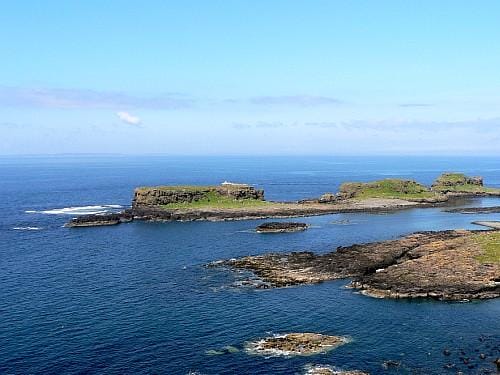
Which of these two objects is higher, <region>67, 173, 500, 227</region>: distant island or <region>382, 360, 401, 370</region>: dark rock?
<region>67, 173, 500, 227</region>: distant island

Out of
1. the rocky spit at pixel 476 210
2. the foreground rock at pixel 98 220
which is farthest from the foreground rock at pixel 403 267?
the rocky spit at pixel 476 210

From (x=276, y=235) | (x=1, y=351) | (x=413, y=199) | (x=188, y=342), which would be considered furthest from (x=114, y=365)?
(x=413, y=199)

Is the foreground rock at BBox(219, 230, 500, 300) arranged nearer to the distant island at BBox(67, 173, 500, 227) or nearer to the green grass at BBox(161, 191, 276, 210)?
the distant island at BBox(67, 173, 500, 227)

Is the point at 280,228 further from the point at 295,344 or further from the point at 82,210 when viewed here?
the point at 295,344

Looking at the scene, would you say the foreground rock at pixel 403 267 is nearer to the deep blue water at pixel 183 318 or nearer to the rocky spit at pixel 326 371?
the deep blue water at pixel 183 318

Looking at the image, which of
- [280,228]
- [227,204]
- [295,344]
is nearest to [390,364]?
[295,344]

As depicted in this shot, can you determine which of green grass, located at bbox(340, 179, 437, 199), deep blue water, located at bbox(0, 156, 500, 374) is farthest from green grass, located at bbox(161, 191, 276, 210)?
deep blue water, located at bbox(0, 156, 500, 374)

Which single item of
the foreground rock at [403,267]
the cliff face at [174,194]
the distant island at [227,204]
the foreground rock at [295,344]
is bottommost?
the foreground rock at [295,344]

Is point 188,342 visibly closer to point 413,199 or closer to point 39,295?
point 39,295
